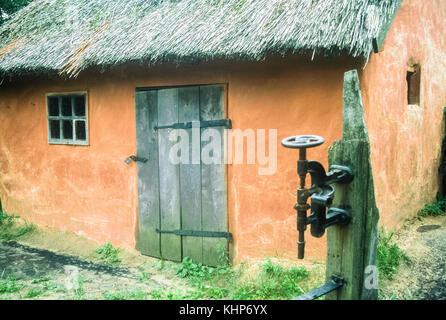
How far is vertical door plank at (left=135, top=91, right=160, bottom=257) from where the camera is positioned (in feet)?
14.7

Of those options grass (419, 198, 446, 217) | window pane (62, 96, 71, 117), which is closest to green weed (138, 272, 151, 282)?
window pane (62, 96, 71, 117)

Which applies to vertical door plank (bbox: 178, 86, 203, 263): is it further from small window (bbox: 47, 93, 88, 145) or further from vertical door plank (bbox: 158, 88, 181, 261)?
small window (bbox: 47, 93, 88, 145)

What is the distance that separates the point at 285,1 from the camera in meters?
3.79

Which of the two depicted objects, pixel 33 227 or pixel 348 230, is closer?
pixel 348 230

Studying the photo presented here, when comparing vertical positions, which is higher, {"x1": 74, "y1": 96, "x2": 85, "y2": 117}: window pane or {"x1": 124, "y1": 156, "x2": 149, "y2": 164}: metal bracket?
{"x1": 74, "y1": 96, "x2": 85, "y2": 117}: window pane

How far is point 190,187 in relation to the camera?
430cm

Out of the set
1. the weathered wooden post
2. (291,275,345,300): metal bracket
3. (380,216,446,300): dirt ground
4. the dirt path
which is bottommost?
the dirt path

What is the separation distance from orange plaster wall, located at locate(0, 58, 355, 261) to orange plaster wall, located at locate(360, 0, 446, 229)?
0.62 meters

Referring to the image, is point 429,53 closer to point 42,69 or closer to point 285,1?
point 285,1

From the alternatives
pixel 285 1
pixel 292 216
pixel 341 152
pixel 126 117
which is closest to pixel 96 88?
pixel 126 117

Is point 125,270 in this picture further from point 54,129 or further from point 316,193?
point 316,193

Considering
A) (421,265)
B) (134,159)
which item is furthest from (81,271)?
(421,265)

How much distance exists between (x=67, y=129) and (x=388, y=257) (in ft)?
14.5
